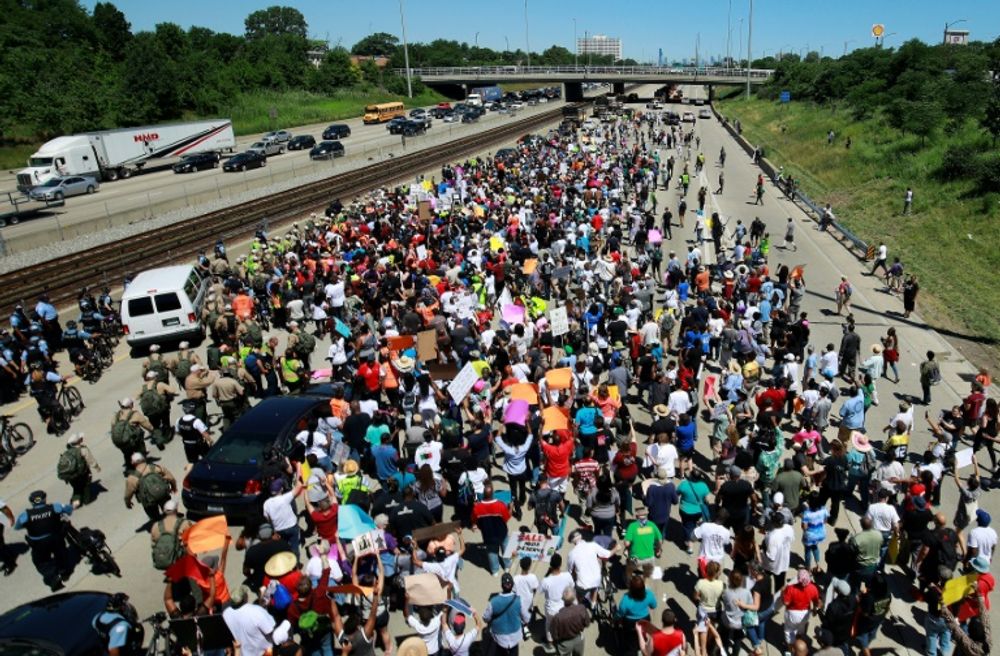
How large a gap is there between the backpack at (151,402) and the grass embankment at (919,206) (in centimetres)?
2130

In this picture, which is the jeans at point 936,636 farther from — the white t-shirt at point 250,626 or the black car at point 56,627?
the black car at point 56,627

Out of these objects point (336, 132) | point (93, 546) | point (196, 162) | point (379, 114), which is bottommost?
point (93, 546)

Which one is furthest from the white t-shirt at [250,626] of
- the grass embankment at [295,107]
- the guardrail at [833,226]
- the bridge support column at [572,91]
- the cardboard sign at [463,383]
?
the bridge support column at [572,91]

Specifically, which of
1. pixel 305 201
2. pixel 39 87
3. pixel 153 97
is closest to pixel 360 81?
pixel 153 97

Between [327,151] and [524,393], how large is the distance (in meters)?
45.0

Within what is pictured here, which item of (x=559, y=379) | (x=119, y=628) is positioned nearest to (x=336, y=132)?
(x=559, y=379)

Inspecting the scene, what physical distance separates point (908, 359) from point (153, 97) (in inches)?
2920

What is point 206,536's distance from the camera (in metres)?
8.45

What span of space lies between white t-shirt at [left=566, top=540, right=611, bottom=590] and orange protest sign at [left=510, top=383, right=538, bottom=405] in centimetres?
398

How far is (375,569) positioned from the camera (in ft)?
27.0

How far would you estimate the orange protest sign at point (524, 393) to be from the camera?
38.8 ft

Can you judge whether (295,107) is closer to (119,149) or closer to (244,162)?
(119,149)

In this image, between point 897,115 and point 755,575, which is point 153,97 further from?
point 755,575

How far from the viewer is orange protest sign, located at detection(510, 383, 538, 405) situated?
466 inches
